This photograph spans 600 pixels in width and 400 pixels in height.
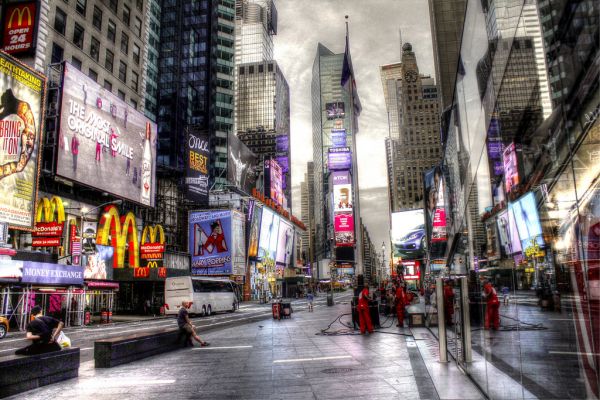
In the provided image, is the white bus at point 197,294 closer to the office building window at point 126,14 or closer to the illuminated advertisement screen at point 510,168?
the office building window at point 126,14

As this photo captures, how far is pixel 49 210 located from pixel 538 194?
38332 mm

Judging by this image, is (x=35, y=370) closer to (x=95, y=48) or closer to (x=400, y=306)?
(x=400, y=306)

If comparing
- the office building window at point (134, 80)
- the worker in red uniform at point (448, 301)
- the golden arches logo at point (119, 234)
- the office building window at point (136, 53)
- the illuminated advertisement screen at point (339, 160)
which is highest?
the illuminated advertisement screen at point (339, 160)

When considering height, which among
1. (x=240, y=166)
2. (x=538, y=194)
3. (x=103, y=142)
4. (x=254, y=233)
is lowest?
(x=538, y=194)

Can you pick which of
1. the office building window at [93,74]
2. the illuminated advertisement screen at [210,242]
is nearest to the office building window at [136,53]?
the office building window at [93,74]

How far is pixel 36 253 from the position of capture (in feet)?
107

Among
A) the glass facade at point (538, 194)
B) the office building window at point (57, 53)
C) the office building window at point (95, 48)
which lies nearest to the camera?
→ the glass facade at point (538, 194)

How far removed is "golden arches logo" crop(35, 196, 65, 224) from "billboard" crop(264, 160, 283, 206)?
63.8 meters

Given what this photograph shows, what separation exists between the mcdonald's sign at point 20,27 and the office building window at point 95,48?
7.97 meters

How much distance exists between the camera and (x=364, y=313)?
2011 centimetres

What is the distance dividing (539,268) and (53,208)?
38.4 m

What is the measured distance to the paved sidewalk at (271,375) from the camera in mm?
8617

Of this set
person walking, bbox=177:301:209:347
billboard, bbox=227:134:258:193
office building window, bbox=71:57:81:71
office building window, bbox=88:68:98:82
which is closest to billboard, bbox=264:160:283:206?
billboard, bbox=227:134:258:193

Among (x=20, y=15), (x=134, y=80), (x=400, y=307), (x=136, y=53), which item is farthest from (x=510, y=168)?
(x=136, y=53)
